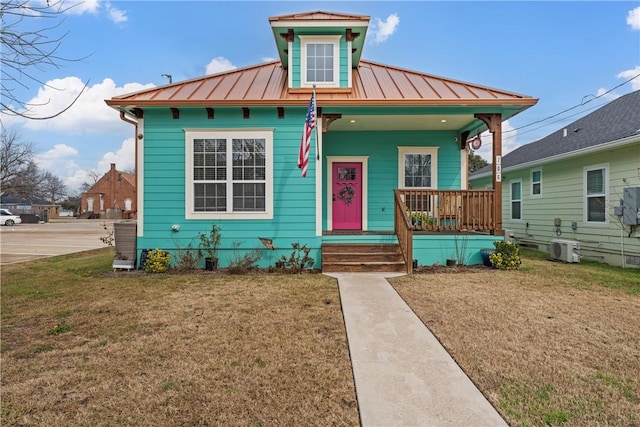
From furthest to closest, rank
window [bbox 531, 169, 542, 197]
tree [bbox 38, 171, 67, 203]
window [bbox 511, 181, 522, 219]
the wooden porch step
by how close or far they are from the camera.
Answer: tree [bbox 38, 171, 67, 203] → window [bbox 511, 181, 522, 219] → window [bbox 531, 169, 542, 197] → the wooden porch step

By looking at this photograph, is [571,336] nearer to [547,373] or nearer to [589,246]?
[547,373]

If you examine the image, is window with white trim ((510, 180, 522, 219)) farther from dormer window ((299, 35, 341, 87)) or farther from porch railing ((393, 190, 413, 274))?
dormer window ((299, 35, 341, 87))

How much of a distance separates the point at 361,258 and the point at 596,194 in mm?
7052

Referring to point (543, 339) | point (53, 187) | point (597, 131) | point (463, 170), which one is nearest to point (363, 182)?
point (463, 170)

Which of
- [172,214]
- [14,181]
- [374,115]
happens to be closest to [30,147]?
[14,181]

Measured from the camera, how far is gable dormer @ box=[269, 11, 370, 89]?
825 centimetres

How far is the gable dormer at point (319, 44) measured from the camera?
27.1ft

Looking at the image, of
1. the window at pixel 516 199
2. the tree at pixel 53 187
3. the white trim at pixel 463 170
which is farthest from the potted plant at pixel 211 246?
the tree at pixel 53 187

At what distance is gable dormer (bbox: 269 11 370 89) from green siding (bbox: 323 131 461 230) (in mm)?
1712

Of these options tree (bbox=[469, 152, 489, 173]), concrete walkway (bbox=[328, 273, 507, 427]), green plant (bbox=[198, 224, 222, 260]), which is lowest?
concrete walkway (bbox=[328, 273, 507, 427])

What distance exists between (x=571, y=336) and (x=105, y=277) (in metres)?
8.11

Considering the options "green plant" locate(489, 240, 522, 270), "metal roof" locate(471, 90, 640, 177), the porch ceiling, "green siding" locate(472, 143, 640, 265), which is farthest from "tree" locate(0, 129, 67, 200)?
"metal roof" locate(471, 90, 640, 177)

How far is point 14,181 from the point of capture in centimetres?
3600

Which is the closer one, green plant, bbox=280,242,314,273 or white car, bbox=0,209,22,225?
green plant, bbox=280,242,314,273
